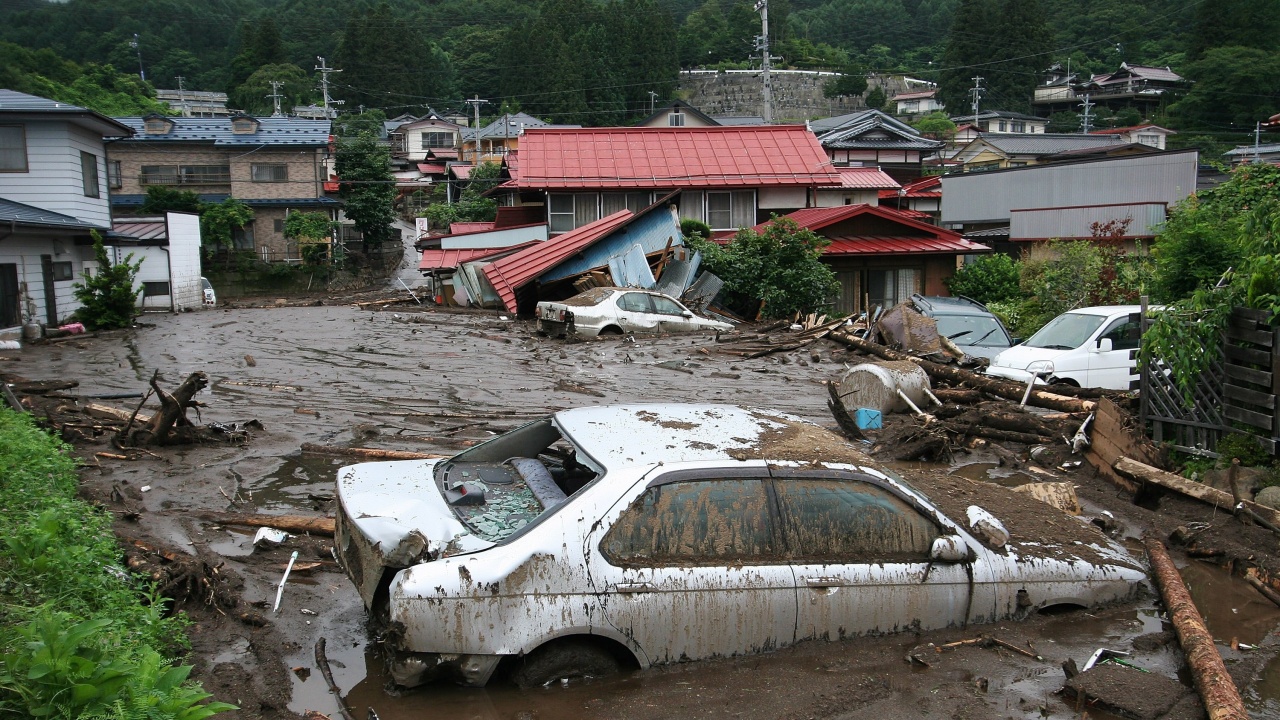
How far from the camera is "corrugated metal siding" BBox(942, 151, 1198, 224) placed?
29328 millimetres

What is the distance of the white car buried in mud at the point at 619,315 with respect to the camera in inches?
803

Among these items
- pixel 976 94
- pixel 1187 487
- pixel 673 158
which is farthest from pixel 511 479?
pixel 976 94

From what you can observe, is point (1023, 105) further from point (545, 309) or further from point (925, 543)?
point (925, 543)

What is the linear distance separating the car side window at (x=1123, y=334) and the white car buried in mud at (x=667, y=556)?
8.67m

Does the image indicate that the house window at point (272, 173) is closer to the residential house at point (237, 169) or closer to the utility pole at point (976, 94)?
the residential house at point (237, 169)

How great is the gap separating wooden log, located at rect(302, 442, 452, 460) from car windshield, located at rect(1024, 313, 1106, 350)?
9.37m

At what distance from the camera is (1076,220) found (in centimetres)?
2788

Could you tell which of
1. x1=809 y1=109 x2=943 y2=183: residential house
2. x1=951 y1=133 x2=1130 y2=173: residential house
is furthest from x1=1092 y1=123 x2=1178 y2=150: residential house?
x1=809 y1=109 x2=943 y2=183: residential house

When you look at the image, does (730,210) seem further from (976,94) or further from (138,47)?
(138,47)

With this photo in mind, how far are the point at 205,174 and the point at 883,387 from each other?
43066mm

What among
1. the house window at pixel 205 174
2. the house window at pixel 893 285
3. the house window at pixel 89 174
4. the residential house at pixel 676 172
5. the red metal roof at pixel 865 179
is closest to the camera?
the house window at pixel 89 174

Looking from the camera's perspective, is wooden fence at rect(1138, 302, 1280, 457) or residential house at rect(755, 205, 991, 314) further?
residential house at rect(755, 205, 991, 314)

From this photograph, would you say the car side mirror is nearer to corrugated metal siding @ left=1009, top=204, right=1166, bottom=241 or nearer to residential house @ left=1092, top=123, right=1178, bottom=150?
corrugated metal siding @ left=1009, top=204, right=1166, bottom=241

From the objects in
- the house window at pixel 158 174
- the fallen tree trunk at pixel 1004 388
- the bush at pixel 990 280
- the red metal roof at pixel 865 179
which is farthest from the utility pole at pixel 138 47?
the fallen tree trunk at pixel 1004 388
